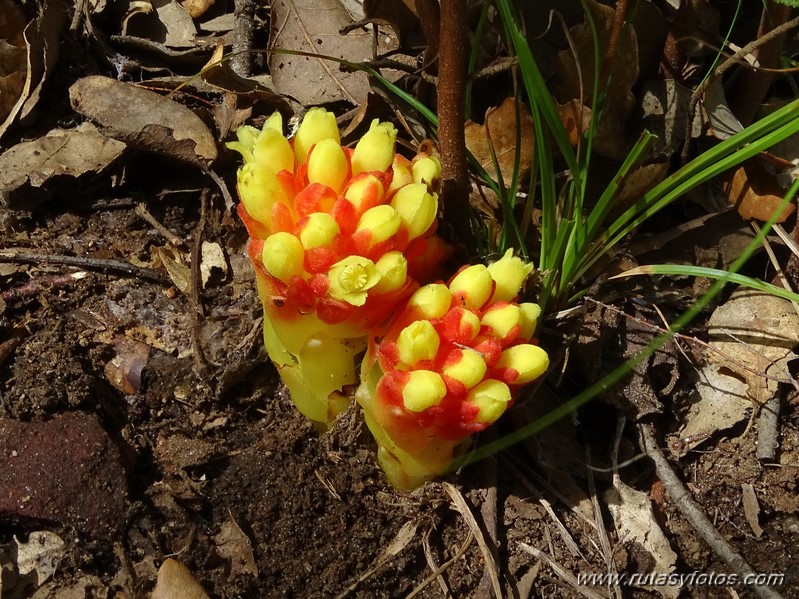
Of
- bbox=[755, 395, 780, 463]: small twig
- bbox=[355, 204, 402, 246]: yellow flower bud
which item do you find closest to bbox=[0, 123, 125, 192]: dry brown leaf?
bbox=[355, 204, 402, 246]: yellow flower bud

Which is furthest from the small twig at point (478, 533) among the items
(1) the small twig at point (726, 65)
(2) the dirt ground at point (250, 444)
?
(1) the small twig at point (726, 65)

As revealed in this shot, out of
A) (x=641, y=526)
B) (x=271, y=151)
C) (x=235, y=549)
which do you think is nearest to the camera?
(x=271, y=151)

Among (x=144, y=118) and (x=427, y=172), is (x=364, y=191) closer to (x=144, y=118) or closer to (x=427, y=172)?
(x=427, y=172)

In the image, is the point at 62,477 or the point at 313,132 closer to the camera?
the point at 313,132

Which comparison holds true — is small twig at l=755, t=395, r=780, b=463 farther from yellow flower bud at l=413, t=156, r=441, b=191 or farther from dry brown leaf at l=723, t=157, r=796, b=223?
yellow flower bud at l=413, t=156, r=441, b=191

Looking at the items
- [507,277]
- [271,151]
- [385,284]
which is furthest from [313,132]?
[507,277]
